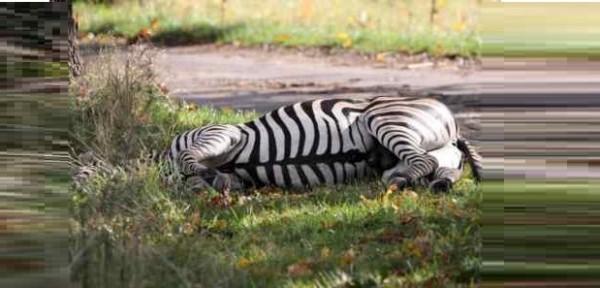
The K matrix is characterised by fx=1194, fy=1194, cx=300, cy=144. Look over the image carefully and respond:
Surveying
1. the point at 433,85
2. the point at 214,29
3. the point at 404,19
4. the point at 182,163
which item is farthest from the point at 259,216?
the point at 404,19

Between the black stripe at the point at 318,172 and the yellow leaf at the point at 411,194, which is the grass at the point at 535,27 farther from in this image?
the black stripe at the point at 318,172

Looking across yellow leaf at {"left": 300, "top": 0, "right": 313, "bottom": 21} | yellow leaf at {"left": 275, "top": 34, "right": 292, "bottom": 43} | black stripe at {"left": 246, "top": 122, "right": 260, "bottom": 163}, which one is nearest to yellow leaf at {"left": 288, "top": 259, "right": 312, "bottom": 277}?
black stripe at {"left": 246, "top": 122, "right": 260, "bottom": 163}

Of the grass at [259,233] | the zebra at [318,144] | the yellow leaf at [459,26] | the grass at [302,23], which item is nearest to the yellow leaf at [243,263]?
the grass at [259,233]

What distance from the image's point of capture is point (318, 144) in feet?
30.2

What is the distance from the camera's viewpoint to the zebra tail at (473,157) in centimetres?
885

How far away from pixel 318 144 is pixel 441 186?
1.20m

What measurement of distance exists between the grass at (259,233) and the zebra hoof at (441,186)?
81 millimetres

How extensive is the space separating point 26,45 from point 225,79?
443 inches

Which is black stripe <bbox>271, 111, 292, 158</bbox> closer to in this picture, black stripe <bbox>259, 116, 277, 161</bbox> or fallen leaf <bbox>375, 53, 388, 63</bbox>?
black stripe <bbox>259, 116, 277, 161</bbox>

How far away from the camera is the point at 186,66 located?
57.2ft

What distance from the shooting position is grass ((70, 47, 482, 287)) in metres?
5.79

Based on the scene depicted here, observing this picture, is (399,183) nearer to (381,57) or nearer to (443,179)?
(443,179)

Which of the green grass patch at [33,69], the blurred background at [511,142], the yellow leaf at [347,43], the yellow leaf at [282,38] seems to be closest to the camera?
the blurred background at [511,142]

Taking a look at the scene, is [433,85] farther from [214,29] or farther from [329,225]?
[329,225]
